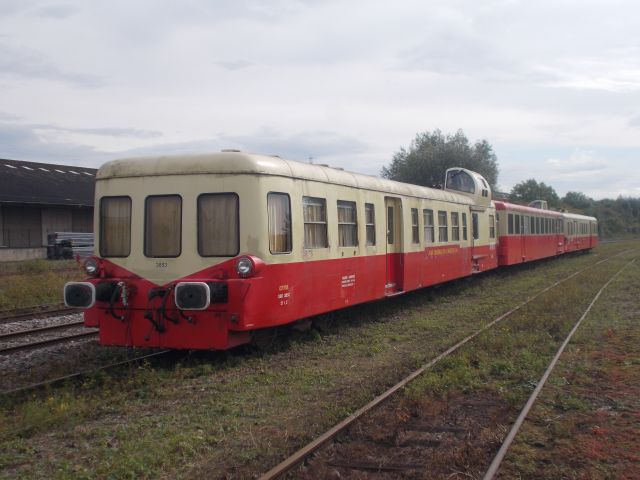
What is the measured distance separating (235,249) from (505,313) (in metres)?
6.95

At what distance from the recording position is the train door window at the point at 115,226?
858cm

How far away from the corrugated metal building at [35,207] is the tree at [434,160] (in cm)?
2666

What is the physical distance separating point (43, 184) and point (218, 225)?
28.7 meters

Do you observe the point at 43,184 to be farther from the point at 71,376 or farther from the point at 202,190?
the point at 71,376

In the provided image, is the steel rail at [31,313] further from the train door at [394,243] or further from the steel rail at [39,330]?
the train door at [394,243]

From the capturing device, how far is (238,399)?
21.7 feet

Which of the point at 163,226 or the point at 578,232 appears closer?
the point at 163,226

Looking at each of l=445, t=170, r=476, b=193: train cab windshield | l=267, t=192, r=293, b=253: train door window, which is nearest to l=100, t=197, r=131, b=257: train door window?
l=267, t=192, r=293, b=253: train door window

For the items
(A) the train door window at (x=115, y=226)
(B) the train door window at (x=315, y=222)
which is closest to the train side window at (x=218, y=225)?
(A) the train door window at (x=115, y=226)

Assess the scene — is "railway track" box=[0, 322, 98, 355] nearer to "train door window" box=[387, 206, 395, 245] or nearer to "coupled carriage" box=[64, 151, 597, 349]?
"coupled carriage" box=[64, 151, 597, 349]

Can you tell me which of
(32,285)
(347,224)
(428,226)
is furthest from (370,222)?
(32,285)

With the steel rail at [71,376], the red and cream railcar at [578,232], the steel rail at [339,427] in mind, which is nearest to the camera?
the steel rail at [339,427]

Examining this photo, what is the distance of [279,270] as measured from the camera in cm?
833

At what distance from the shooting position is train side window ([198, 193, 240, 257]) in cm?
806
